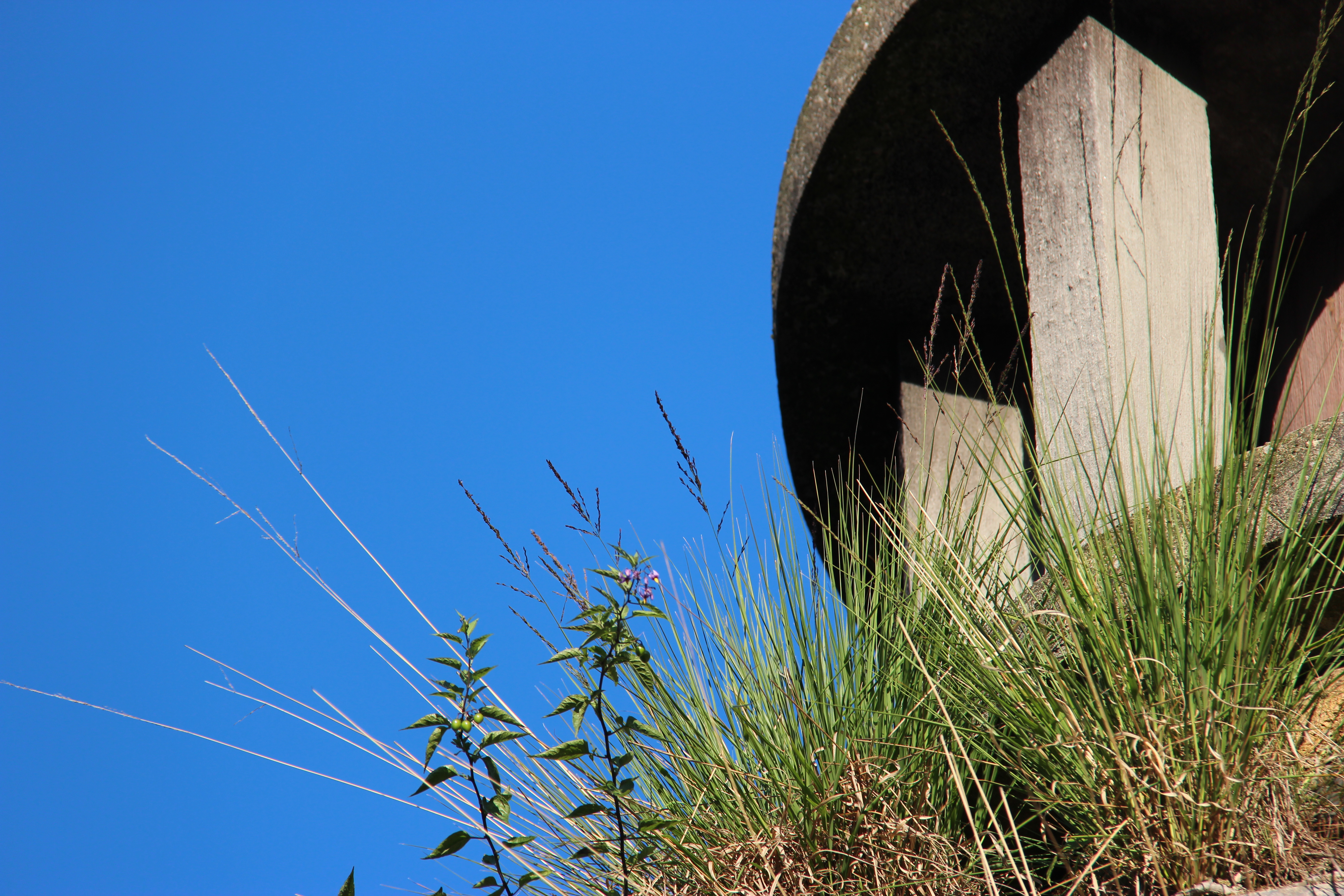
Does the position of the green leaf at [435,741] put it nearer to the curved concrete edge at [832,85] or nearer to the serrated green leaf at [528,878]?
the serrated green leaf at [528,878]

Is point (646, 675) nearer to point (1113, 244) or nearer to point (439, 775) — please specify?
point (439, 775)

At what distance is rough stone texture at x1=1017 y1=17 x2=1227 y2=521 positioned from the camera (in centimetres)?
185

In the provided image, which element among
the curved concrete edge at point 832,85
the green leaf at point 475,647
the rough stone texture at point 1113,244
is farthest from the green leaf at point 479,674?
the curved concrete edge at point 832,85

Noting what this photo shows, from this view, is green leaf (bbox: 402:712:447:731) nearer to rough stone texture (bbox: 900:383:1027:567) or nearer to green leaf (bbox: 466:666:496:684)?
green leaf (bbox: 466:666:496:684)

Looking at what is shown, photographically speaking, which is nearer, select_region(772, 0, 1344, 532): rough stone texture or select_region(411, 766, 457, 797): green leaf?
select_region(411, 766, 457, 797): green leaf

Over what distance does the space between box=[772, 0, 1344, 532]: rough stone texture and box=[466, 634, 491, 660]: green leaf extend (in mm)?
1331

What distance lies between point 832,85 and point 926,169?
0.36 m

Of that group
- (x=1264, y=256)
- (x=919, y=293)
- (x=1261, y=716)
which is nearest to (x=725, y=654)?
(x=1261, y=716)

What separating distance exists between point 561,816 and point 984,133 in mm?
1910

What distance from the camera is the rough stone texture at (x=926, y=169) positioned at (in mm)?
2299

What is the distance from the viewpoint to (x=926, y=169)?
267 cm

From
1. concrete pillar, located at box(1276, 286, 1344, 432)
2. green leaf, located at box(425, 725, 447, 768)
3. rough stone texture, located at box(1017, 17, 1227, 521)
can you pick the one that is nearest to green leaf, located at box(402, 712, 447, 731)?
green leaf, located at box(425, 725, 447, 768)

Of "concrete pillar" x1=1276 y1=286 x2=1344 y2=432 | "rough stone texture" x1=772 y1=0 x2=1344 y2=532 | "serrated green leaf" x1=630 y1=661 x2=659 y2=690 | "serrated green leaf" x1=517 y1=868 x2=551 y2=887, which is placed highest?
"rough stone texture" x1=772 y1=0 x2=1344 y2=532

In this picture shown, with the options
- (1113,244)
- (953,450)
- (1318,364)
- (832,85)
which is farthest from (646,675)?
(1318,364)
